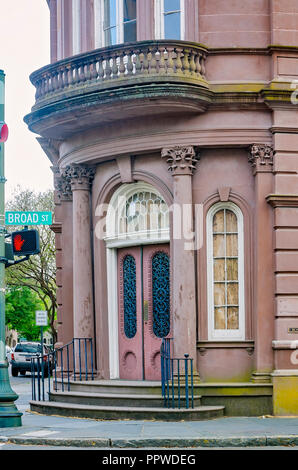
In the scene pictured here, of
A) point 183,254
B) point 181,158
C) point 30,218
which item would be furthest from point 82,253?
point 181,158

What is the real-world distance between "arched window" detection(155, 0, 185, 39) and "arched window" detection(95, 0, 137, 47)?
2.08 ft

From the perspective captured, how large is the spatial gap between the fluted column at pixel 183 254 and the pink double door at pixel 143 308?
861mm

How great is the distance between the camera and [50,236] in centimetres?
4500

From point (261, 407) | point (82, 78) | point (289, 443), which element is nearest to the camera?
point (289, 443)

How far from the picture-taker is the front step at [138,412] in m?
16.2

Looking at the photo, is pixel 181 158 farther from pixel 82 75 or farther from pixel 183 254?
pixel 82 75

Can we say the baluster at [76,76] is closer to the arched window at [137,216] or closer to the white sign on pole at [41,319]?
the arched window at [137,216]

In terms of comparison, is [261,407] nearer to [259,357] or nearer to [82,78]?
[259,357]

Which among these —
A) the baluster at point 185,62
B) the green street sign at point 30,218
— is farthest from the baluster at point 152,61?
the green street sign at point 30,218

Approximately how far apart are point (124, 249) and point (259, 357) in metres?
3.76

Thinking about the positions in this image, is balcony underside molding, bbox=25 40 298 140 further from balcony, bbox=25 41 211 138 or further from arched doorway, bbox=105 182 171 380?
arched doorway, bbox=105 182 171 380
